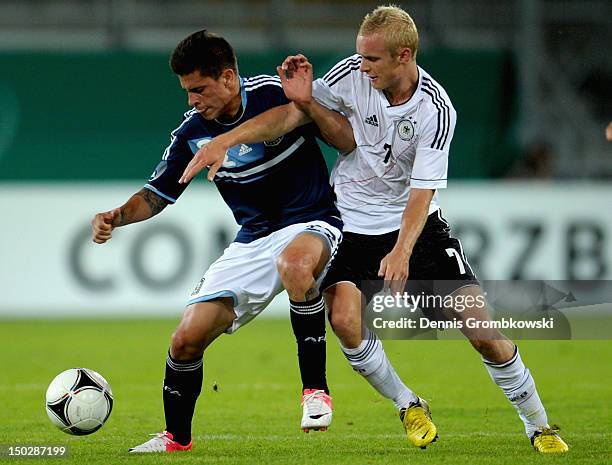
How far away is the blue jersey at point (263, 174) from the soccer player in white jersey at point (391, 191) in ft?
0.64

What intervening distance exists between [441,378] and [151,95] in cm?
857

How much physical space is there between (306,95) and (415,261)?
103 cm

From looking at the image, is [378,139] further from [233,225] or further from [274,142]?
[233,225]

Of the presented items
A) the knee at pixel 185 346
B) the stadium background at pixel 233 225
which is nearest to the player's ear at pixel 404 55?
the knee at pixel 185 346

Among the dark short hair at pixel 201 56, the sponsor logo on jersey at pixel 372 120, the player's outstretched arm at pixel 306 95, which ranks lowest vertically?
the sponsor logo on jersey at pixel 372 120

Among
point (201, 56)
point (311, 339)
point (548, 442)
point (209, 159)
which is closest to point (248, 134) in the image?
point (209, 159)

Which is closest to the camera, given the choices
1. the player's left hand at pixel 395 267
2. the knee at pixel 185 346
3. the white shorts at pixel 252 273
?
the player's left hand at pixel 395 267

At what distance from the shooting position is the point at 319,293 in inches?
239

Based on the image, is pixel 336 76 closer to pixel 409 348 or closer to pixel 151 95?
pixel 409 348

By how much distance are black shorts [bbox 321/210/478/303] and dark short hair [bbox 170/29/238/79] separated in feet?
3.83

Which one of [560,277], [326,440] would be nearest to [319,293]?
[326,440]

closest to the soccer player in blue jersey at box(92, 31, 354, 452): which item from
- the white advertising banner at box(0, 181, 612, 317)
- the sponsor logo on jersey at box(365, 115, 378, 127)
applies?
the sponsor logo on jersey at box(365, 115, 378, 127)

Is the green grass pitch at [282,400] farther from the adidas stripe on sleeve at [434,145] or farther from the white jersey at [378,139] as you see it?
the adidas stripe on sleeve at [434,145]

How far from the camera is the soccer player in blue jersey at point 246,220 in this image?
19.2 ft
